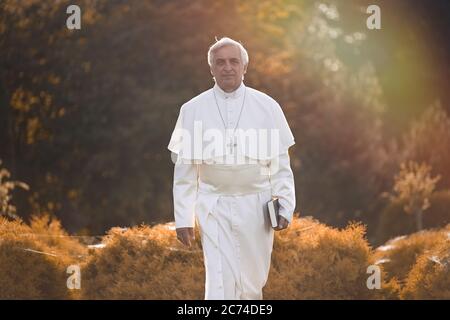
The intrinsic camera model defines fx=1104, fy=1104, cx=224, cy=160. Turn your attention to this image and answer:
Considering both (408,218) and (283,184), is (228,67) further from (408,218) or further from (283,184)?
(408,218)

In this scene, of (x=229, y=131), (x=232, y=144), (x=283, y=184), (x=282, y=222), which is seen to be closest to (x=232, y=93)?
(x=229, y=131)

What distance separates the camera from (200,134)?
734 cm

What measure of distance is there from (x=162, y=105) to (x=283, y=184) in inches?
427

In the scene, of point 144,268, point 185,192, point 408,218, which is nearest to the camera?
point 185,192

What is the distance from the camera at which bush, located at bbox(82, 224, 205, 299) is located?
31.5 feet

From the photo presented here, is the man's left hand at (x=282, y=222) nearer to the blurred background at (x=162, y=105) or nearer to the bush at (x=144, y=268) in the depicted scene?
the bush at (x=144, y=268)

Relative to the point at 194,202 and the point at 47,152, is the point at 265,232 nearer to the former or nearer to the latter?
the point at 194,202

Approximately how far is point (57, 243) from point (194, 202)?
336 centimetres

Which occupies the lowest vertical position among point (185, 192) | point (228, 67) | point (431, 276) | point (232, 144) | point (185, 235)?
point (431, 276)

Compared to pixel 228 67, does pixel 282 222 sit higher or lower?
lower

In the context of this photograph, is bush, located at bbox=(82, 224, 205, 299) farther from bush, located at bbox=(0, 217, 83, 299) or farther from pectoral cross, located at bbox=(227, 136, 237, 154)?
pectoral cross, located at bbox=(227, 136, 237, 154)

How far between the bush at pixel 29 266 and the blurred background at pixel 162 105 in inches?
231

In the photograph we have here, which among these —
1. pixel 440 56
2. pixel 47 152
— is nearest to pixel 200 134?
pixel 47 152

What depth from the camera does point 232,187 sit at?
7320 millimetres
